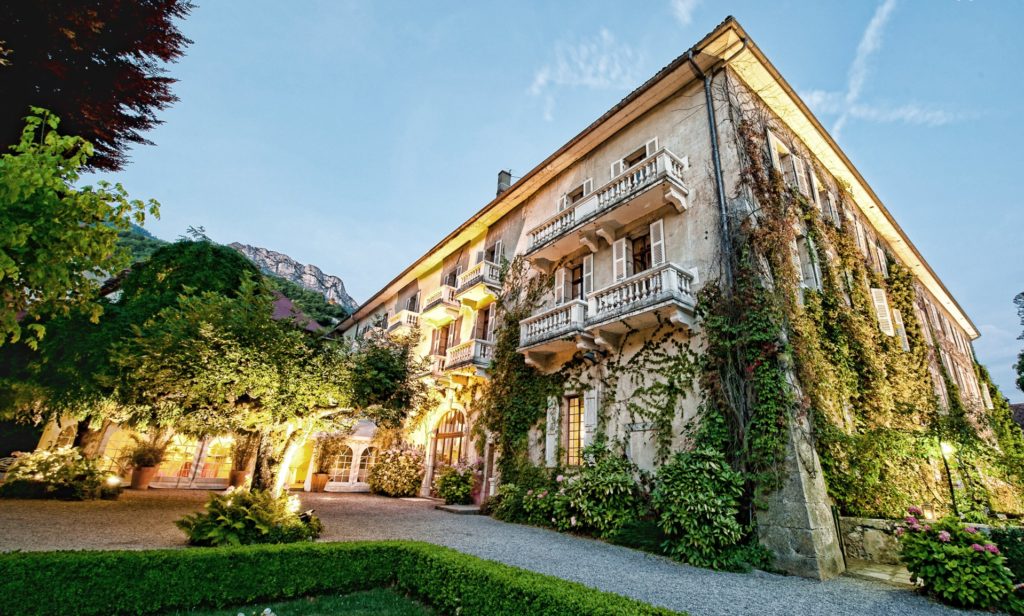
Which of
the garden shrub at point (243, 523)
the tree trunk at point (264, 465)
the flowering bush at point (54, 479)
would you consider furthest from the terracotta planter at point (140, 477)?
the garden shrub at point (243, 523)

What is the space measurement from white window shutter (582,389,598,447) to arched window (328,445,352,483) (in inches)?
552

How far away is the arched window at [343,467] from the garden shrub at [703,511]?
1681 centimetres

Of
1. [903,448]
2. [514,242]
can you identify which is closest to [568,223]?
[514,242]

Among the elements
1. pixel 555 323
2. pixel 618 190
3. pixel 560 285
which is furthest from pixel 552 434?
pixel 618 190

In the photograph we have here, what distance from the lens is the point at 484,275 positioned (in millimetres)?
17297

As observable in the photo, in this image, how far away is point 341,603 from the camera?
19.4 feet

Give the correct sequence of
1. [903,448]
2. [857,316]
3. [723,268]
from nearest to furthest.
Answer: [903,448] < [723,268] < [857,316]

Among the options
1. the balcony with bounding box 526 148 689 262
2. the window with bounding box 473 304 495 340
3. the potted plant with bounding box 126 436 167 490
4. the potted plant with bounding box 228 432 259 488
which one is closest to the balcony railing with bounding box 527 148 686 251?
the balcony with bounding box 526 148 689 262

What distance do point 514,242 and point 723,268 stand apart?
9407mm

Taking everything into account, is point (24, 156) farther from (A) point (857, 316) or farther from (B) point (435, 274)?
(B) point (435, 274)

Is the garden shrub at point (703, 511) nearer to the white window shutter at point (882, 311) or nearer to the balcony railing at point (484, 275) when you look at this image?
the white window shutter at point (882, 311)

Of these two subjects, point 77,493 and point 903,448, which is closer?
point 903,448

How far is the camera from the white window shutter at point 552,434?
12.7 m

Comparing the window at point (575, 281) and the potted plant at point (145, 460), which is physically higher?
the window at point (575, 281)
